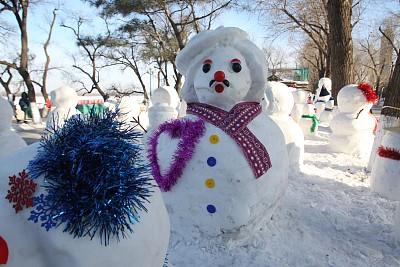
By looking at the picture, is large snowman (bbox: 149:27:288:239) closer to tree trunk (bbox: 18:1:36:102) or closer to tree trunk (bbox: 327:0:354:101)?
tree trunk (bbox: 327:0:354:101)

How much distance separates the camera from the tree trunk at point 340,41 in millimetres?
7577

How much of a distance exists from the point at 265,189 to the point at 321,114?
9.49 m

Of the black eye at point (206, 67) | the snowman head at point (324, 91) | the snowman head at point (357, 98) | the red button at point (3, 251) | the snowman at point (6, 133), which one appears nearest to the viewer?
the red button at point (3, 251)

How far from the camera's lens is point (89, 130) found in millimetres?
1111

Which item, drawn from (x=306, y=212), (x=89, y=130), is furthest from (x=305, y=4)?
(x=89, y=130)

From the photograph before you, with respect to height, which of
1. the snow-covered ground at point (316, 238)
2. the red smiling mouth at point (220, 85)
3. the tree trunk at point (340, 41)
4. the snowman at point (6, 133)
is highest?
the tree trunk at point (340, 41)

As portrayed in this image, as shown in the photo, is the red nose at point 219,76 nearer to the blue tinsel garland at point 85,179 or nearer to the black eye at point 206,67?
the black eye at point 206,67

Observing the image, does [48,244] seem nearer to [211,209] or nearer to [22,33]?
[211,209]

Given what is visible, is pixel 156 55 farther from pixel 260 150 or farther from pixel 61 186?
pixel 61 186

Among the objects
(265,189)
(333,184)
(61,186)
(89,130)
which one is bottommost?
(333,184)

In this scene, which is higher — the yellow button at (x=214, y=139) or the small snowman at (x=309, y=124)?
the yellow button at (x=214, y=139)

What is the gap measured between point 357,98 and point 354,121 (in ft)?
1.31

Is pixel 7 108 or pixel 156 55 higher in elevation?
pixel 156 55

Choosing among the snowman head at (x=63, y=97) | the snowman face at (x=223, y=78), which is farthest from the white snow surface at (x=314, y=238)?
the snowman head at (x=63, y=97)
